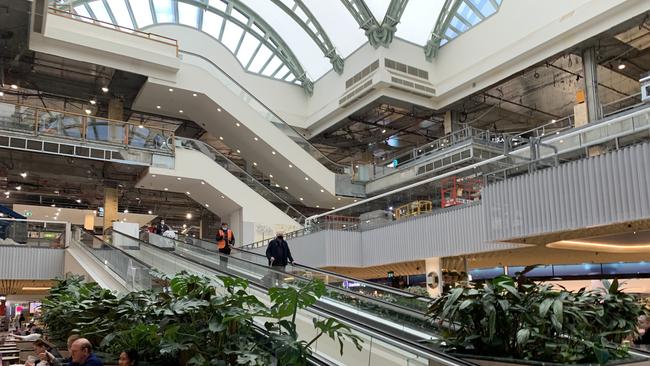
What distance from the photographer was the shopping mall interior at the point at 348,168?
5965mm

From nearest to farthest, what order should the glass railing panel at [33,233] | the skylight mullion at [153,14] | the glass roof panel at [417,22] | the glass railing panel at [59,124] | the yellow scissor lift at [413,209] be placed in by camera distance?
the yellow scissor lift at [413,209]
the glass railing panel at [33,233]
the glass railing panel at [59,124]
the glass roof panel at [417,22]
the skylight mullion at [153,14]

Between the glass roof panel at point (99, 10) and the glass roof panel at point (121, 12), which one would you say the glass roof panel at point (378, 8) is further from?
the glass roof panel at point (99, 10)

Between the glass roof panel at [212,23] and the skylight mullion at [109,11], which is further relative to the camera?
the glass roof panel at [212,23]

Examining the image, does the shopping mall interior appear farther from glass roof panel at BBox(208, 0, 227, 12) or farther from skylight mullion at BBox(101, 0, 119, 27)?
glass roof panel at BBox(208, 0, 227, 12)

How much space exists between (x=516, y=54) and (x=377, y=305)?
645 inches

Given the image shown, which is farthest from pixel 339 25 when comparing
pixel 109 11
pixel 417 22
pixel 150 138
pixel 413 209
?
pixel 413 209

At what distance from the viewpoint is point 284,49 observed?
30359mm

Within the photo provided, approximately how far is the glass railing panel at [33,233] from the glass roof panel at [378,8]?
15.4 m

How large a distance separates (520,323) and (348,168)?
21.4 meters

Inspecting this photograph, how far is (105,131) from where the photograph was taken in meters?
20.4

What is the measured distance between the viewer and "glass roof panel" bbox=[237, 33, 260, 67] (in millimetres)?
30594

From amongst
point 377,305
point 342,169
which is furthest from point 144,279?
point 342,169

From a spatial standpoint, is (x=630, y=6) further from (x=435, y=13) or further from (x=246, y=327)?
(x=246, y=327)

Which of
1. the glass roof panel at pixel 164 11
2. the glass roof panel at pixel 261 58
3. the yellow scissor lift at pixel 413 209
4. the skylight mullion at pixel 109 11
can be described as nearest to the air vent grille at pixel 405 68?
the glass roof panel at pixel 261 58
